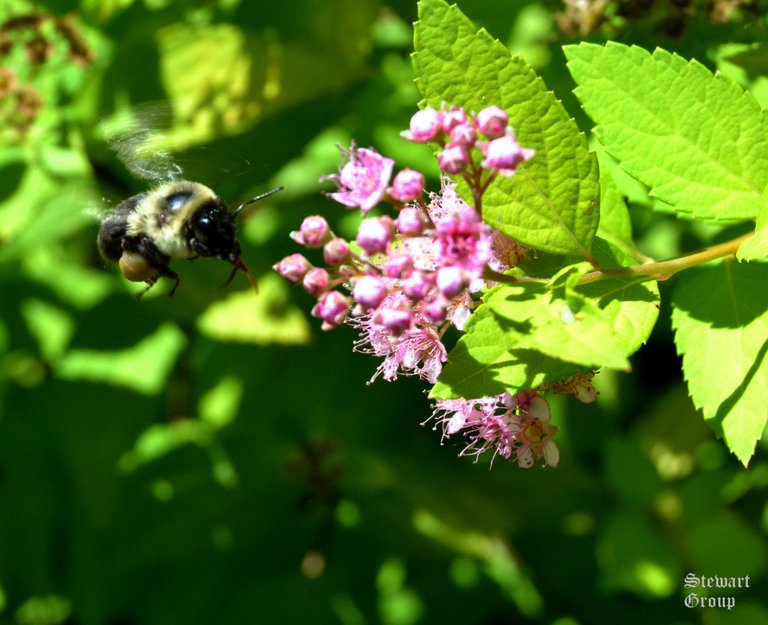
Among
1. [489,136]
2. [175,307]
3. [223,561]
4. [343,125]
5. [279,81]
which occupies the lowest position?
[223,561]

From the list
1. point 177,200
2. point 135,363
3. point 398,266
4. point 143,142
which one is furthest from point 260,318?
point 398,266

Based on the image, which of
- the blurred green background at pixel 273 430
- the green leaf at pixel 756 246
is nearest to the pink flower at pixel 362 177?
the green leaf at pixel 756 246

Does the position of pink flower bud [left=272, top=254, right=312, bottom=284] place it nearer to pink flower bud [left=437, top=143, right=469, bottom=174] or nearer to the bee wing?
pink flower bud [left=437, top=143, right=469, bottom=174]

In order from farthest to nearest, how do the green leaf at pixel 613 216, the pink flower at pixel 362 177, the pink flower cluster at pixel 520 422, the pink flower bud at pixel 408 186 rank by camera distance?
the green leaf at pixel 613 216
the pink flower cluster at pixel 520 422
the pink flower at pixel 362 177
the pink flower bud at pixel 408 186

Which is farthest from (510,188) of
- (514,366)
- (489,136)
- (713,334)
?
(713,334)

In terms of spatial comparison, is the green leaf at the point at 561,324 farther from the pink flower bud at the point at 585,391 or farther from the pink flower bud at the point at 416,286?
the pink flower bud at the point at 585,391

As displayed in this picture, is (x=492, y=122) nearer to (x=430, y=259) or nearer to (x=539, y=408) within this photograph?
(x=430, y=259)

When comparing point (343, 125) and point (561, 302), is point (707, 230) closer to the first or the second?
point (343, 125)
